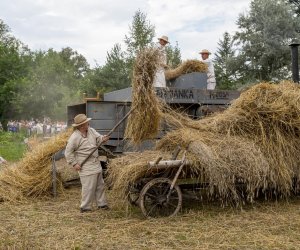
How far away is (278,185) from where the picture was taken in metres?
5.96

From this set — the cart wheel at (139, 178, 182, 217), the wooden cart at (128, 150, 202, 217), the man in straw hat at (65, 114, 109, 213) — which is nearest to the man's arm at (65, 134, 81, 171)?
the man in straw hat at (65, 114, 109, 213)

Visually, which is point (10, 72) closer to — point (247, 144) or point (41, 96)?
point (41, 96)

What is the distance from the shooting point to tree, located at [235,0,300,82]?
22.6 m

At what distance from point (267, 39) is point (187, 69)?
15532 millimetres

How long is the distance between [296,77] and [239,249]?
18.6 feet

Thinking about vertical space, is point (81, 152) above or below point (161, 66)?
below

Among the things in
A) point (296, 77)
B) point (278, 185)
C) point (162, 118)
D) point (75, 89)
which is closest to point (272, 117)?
point (278, 185)

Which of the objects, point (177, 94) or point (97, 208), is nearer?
point (97, 208)

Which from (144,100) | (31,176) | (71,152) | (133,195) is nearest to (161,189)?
(133,195)

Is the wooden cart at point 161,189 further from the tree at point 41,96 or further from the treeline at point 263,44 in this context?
the tree at point 41,96

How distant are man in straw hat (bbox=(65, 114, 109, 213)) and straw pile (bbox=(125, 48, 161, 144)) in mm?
477

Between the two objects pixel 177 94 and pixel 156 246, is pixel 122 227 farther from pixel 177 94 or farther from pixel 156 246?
pixel 177 94

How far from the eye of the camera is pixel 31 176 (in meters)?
7.45

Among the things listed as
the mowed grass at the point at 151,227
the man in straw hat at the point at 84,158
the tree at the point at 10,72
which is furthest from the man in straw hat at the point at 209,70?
the tree at the point at 10,72
